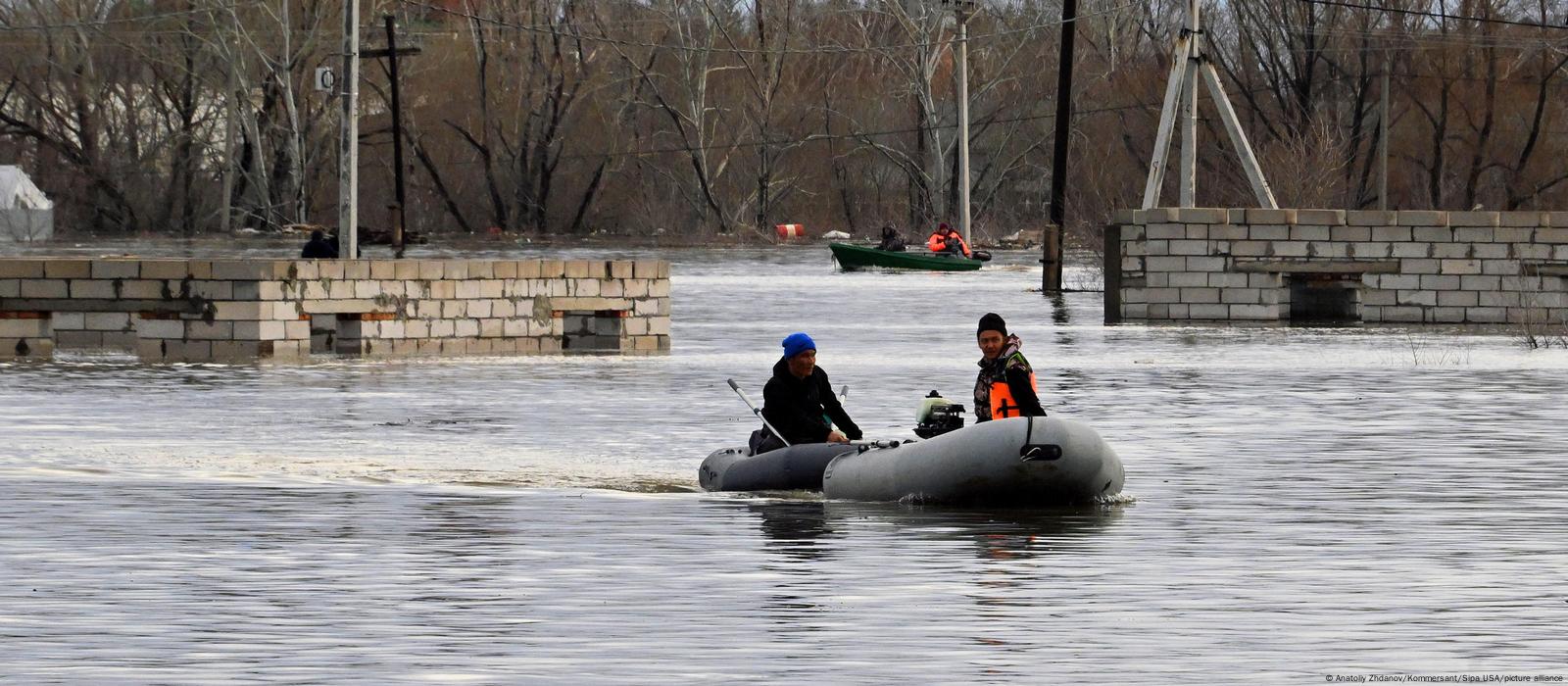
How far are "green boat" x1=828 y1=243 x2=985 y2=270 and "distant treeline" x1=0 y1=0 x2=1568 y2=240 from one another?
20.9 meters

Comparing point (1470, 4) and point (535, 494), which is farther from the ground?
point (1470, 4)

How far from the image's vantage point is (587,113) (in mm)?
105938

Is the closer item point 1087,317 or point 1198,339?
point 1198,339

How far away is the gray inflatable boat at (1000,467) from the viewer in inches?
590

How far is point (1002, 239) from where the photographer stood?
9656 cm

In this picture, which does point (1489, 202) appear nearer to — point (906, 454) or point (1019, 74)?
point (1019, 74)

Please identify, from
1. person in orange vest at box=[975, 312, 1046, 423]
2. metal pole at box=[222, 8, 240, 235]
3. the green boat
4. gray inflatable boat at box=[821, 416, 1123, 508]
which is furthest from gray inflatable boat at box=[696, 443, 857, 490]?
metal pole at box=[222, 8, 240, 235]

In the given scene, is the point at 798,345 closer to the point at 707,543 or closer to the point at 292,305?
the point at 707,543

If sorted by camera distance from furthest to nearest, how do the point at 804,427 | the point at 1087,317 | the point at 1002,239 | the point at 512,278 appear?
the point at 1002,239 → the point at 1087,317 → the point at 512,278 → the point at 804,427

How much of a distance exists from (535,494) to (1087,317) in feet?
89.5

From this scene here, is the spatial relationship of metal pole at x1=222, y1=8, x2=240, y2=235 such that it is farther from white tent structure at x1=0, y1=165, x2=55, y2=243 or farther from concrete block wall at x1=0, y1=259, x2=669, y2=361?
concrete block wall at x1=0, y1=259, x2=669, y2=361

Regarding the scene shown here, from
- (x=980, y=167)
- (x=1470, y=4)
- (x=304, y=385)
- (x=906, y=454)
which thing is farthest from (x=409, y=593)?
(x=980, y=167)

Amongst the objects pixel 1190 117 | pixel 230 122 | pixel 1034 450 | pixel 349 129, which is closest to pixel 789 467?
pixel 1034 450

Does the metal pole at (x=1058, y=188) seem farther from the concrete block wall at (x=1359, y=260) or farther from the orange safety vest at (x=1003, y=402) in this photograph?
the orange safety vest at (x=1003, y=402)
